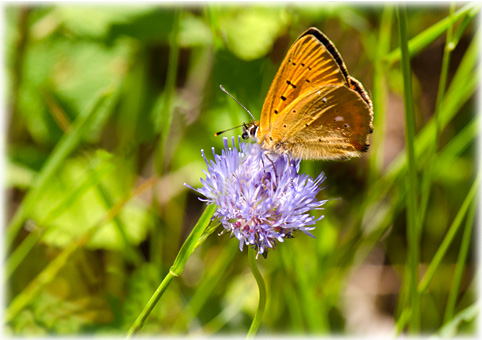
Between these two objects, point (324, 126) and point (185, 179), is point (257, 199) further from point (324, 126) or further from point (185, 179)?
point (185, 179)

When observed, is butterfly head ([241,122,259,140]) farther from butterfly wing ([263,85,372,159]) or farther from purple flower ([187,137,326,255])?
purple flower ([187,137,326,255])

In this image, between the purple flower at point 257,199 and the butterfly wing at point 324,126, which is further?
the butterfly wing at point 324,126

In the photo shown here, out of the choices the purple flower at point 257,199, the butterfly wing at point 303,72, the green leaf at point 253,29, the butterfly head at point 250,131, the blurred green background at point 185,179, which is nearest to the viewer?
the purple flower at point 257,199

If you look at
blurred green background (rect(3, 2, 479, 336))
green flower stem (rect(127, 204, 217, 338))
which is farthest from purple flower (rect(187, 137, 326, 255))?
blurred green background (rect(3, 2, 479, 336))

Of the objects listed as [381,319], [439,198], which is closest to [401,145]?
[439,198]

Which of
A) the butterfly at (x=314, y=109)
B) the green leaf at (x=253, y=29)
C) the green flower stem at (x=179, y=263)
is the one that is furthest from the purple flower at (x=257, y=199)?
the green leaf at (x=253, y=29)

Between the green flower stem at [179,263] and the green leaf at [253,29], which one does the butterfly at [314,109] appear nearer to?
the green flower stem at [179,263]
